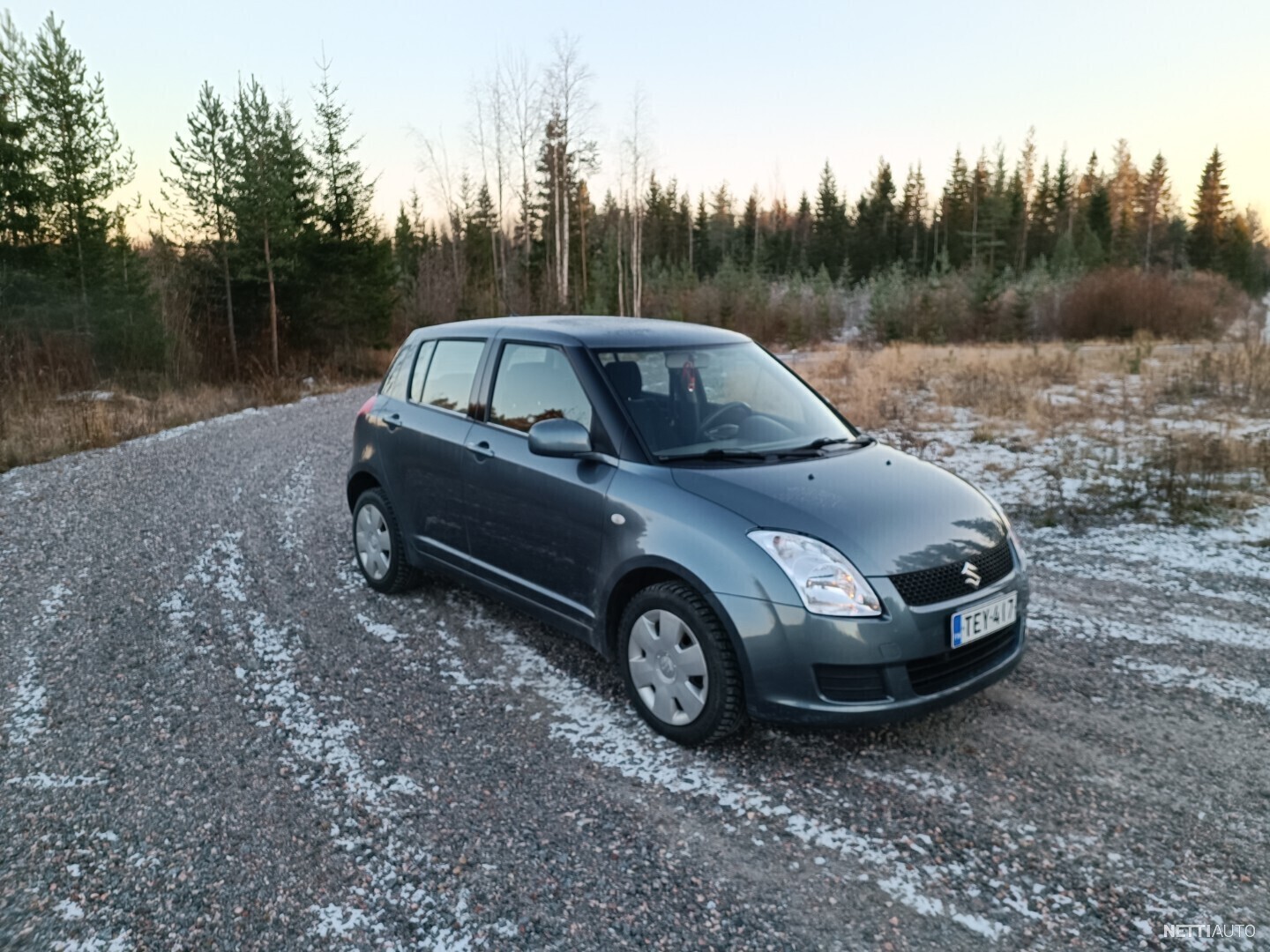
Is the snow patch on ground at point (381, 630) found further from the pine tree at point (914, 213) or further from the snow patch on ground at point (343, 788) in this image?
the pine tree at point (914, 213)

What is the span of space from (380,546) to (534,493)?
1.84 meters

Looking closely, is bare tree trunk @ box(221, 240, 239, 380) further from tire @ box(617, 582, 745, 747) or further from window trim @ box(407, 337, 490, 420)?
tire @ box(617, 582, 745, 747)

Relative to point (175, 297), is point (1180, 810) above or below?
below

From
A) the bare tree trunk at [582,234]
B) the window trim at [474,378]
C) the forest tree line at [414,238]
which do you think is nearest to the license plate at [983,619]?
the window trim at [474,378]

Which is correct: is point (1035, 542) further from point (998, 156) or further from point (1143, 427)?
point (998, 156)

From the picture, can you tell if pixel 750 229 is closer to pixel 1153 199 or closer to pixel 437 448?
pixel 1153 199

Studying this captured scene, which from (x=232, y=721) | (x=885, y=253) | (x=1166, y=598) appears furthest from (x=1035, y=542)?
(x=885, y=253)

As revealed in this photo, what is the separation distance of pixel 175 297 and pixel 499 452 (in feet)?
82.0

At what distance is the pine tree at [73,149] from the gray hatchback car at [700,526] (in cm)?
2115

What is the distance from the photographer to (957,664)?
346 cm

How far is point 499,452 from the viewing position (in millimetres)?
4508

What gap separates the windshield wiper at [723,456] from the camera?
391 centimetres

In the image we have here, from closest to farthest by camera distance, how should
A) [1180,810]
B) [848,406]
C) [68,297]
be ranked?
[1180,810], [848,406], [68,297]

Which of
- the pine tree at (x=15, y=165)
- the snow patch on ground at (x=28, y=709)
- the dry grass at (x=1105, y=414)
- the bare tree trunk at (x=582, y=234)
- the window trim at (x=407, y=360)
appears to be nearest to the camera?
the snow patch on ground at (x=28, y=709)
